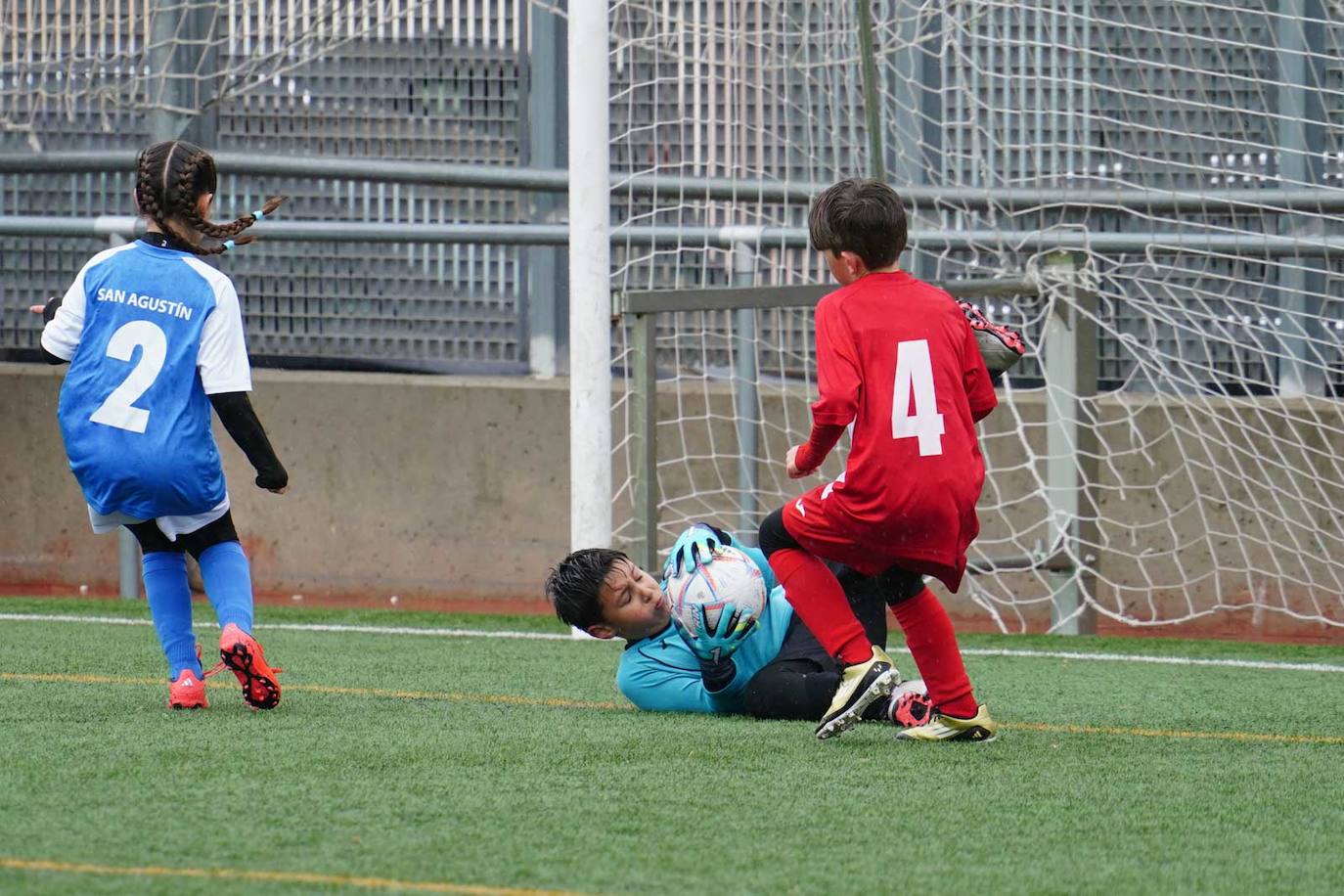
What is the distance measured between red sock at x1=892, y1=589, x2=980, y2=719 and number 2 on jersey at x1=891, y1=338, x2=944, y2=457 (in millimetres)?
343

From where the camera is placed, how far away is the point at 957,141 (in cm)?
738

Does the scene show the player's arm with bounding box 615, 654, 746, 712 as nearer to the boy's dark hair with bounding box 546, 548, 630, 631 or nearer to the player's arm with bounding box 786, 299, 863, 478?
the boy's dark hair with bounding box 546, 548, 630, 631

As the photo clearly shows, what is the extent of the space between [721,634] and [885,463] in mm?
723

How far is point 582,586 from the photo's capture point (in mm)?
4426

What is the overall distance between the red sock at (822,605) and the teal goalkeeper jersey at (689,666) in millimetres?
423

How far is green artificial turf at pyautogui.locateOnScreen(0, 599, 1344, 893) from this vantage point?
2781mm

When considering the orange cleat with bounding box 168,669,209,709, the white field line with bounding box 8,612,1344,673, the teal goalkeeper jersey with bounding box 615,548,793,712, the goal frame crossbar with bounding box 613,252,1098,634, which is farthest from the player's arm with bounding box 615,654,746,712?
the goal frame crossbar with bounding box 613,252,1098,634

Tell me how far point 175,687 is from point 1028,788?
2.05m

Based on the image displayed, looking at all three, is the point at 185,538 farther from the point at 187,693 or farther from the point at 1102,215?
the point at 1102,215

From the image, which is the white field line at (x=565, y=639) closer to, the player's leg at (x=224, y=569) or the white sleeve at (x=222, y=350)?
the player's leg at (x=224, y=569)

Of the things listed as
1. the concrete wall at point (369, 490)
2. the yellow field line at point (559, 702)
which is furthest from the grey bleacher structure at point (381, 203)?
the yellow field line at point (559, 702)

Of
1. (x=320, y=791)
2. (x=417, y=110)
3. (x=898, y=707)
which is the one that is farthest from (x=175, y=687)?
(x=417, y=110)

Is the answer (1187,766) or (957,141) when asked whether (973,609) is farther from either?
(1187,766)

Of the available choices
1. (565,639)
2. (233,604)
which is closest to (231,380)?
(233,604)
